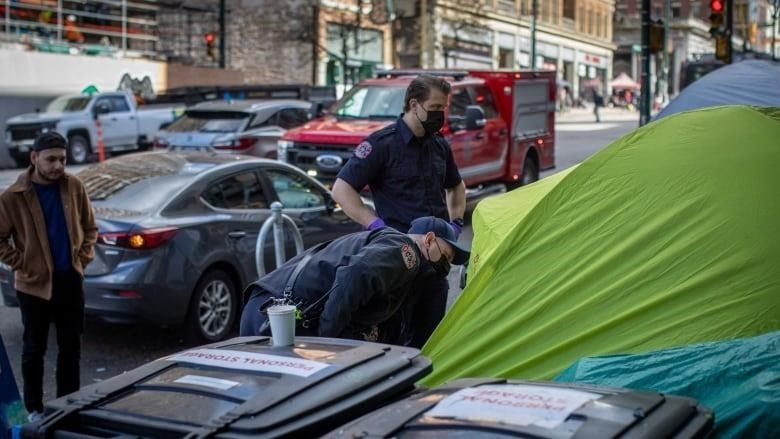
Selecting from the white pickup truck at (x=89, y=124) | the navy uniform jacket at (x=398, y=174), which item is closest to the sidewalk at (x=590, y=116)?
the white pickup truck at (x=89, y=124)

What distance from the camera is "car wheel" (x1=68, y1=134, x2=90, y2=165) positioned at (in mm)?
25547

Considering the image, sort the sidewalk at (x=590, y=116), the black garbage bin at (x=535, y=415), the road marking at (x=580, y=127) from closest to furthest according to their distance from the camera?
the black garbage bin at (x=535, y=415), the road marking at (x=580, y=127), the sidewalk at (x=590, y=116)

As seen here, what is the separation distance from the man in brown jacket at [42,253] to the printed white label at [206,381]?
3.02 metres

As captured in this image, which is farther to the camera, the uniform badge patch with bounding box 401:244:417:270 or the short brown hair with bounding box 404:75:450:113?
the short brown hair with bounding box 404:75:450:113

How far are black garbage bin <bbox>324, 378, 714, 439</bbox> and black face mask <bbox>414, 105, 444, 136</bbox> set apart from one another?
8.53 ft

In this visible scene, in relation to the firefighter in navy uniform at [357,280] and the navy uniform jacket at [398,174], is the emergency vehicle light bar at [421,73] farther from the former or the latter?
the firefighter in navy uniform at [357,280]

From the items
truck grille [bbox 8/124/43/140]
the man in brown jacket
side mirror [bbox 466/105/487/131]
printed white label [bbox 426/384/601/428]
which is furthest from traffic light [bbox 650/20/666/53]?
printed white label [bbox 426/384/601/428]

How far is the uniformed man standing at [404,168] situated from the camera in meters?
5.23

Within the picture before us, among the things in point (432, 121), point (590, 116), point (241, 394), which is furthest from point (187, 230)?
point (590, 116)

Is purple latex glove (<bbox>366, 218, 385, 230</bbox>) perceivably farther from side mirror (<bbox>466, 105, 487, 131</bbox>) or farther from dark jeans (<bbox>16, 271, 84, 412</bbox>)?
side mirror (<bbox>466, 105, 487, 131</bbox>)

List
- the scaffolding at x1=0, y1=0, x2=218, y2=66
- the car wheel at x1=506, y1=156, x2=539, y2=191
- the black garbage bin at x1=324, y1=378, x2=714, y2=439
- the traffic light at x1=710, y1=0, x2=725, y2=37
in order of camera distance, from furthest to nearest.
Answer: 1. the scaffolding at x1=0, y1=0, x2=218, y2=66
2. the traffic light at x1=710, y1=0, x2=725, y2=37
3. the car wheel at x1=506, y1=156, x2=539, y2=191
4. the black garbage bin at x1=324, y1=378, x2=714, y2=439

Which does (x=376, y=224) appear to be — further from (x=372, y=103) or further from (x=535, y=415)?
(x=372, y=103)

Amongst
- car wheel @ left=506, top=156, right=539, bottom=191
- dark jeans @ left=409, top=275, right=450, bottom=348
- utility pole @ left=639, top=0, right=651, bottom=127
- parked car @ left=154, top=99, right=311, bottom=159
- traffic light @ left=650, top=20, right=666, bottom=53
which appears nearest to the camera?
dark jeans @ left=409, top=275, right=450, bottom=348

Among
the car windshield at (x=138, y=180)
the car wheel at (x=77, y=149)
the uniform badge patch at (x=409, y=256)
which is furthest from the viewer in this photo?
the car wheel at (x=77, y=149)
